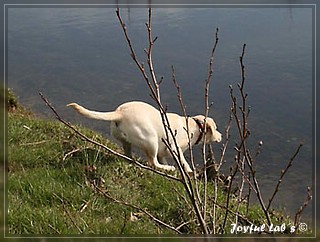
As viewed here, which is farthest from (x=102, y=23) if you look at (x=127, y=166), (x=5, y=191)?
(x=5, y=191)

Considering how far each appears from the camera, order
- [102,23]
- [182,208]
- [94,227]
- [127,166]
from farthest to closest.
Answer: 1. [102,23]
2. [127,166]
3. [182,208]
4. [94,227]

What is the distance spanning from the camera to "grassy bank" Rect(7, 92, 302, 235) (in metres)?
2.25

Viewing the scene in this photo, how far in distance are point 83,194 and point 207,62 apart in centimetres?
109

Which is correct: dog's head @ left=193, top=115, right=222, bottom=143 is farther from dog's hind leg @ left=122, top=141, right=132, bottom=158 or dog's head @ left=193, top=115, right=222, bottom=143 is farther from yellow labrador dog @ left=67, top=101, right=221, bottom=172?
dog's hind leg @ left=122, top=141, right=132, bottom=158

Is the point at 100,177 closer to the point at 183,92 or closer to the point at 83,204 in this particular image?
the point at 83,204

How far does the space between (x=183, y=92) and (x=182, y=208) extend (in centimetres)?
86

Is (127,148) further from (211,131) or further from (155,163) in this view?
(211,131)

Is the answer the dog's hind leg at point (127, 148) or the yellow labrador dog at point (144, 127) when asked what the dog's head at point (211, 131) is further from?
the dog's hind leg at point (127, 148)

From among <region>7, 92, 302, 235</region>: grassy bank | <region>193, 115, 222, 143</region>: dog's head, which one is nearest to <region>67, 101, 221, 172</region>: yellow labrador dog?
<region>193, 115, 222, 143</region>: dog's head

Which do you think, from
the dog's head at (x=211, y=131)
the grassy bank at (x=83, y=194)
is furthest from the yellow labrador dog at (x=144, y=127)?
the grassy bank at (x=83, y=194)

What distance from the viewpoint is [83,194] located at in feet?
8.46

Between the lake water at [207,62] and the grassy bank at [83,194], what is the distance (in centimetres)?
38

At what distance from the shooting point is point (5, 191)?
2557mm

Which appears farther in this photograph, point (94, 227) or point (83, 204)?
point (83, 204)
